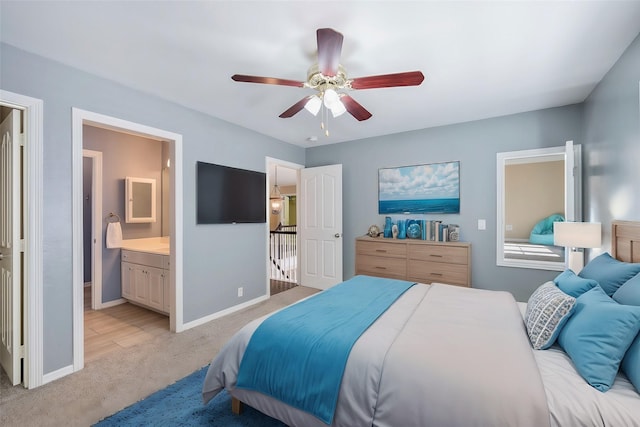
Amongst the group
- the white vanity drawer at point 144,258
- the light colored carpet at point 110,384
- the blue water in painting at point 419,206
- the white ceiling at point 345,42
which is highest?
the white ceiling at point 345,42

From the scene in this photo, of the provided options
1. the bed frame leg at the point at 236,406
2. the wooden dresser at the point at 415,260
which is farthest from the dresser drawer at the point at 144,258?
the wooden dresser at the point at 415,260

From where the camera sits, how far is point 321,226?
15.2 feet

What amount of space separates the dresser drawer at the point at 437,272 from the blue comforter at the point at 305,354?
6.21 ft

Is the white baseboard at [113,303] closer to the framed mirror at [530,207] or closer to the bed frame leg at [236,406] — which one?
the bed frame leg at [236,406]

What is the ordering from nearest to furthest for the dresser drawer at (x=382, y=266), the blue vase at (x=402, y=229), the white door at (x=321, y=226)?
the dresser drawer at (x=382, y=266), the blue vase at (x=402, y=229), the white door at (x=321, y=226)

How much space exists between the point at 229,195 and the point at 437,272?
286 centimetres

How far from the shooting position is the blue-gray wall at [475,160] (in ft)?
10.6

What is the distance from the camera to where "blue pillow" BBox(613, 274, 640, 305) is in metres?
1.33

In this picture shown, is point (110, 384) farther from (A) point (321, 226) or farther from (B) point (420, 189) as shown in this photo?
(B) point (420, 189)

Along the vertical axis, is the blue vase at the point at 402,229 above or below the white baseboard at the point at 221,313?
above

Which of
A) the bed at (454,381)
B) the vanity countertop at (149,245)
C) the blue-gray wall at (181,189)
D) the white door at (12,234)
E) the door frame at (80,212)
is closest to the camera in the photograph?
the bed at (454,381)

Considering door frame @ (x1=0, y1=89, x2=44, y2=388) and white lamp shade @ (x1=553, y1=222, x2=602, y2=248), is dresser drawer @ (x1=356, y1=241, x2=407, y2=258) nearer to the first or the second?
white lamp shade @ (x1=553, y1=222, x2=602, y2=248)

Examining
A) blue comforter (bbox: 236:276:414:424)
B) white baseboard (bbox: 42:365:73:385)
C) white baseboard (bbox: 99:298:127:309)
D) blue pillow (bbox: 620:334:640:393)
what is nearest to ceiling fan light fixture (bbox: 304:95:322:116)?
blue comforter (bbox: 236:276:414:424)

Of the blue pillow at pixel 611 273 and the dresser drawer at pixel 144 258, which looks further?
the dresser drawer at pixel 144 258
